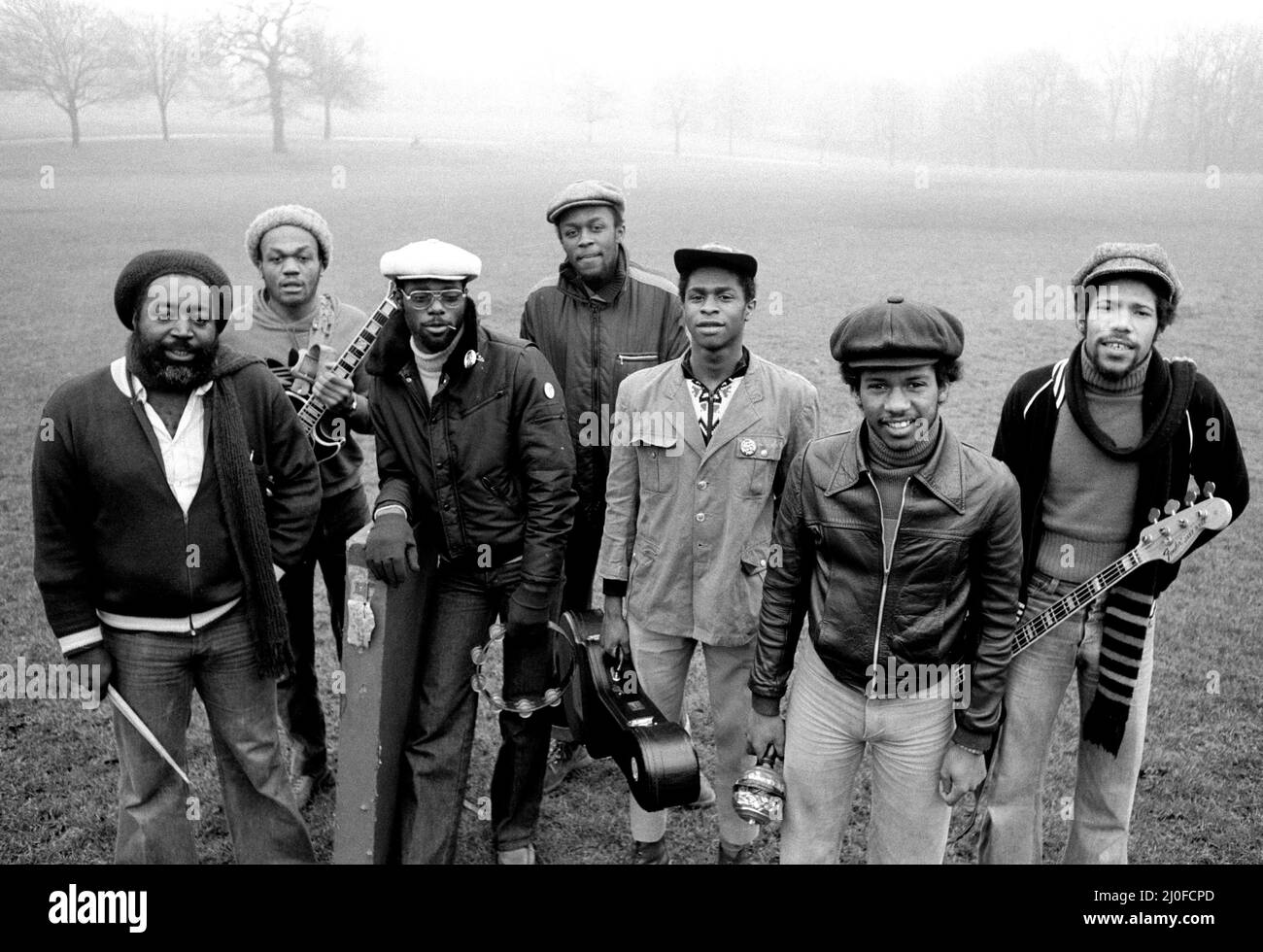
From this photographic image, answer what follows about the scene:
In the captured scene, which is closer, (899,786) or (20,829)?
(899,786)

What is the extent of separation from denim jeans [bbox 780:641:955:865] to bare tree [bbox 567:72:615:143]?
207 ft

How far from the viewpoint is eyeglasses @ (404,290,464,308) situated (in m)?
3.57

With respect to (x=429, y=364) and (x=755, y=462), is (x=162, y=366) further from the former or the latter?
(x=755, y=462)

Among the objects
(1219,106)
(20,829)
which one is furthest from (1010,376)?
(1219,106)

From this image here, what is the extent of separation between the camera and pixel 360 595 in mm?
3520

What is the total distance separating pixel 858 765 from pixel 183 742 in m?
2.32

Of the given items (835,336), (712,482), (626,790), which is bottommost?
(626,790)

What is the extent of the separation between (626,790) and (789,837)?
160 centimetres

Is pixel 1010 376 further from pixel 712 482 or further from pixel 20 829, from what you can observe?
pixel 20 829

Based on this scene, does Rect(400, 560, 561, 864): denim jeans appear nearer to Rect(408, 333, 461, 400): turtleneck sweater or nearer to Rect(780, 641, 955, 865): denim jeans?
Rect(408, 333, 461, 400): turtleneck sweater

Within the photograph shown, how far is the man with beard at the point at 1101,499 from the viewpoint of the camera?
10.5ft

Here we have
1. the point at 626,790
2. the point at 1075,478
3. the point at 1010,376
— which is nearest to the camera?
the point at 1075,478

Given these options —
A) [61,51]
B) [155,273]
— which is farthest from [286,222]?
[61,51]
